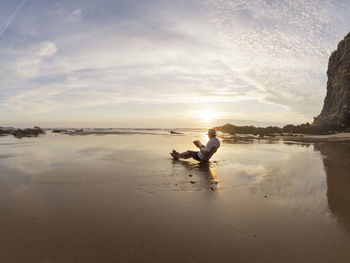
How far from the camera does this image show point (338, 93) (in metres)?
40.6

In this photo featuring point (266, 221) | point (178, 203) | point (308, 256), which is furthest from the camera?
point (178, 203)

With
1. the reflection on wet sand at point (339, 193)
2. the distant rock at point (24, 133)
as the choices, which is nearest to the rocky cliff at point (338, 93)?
the reflection on wet sand at point (339, 193)

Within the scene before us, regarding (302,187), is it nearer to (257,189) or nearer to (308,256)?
(257,189)

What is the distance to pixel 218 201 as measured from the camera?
5078mm

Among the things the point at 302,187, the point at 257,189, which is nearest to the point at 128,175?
the point at 257,189

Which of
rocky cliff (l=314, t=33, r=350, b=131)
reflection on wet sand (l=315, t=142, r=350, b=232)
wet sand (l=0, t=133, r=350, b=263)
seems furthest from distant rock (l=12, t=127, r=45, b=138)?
rocky cliff (l=314, t=33, r=350, b=131)

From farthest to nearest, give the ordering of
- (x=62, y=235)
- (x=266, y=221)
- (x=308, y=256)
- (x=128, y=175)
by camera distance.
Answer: (x=128, y=175) < (x=266, y=221) < (x=62, y=235) < (x=308, y=256)

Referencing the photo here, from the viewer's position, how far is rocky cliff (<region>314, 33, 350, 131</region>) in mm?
35875

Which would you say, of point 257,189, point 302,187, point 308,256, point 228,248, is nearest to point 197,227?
point 228,248

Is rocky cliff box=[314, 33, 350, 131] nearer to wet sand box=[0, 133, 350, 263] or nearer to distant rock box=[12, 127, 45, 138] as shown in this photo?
wet sand box=[0, 133, 350, 263]

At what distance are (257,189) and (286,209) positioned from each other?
1555 millimetres

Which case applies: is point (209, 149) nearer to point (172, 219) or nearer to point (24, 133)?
point (172, 219)

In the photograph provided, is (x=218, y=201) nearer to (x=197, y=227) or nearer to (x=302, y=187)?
(x=197, y=227)

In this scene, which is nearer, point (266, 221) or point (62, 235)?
point (62, 235)
